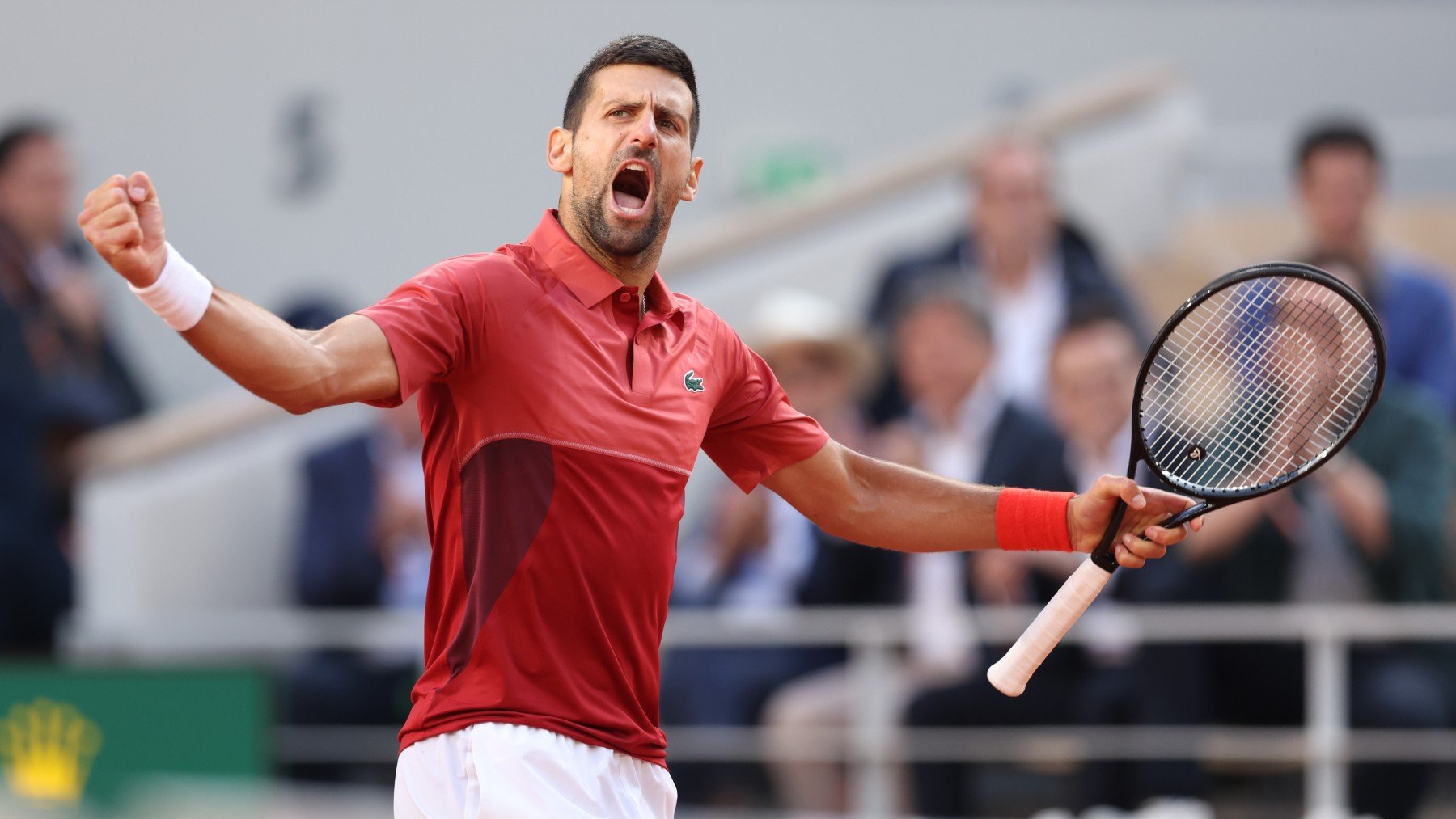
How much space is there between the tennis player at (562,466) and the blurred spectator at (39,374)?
16.5 feet

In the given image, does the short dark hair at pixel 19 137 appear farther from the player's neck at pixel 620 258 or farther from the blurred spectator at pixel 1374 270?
the player's neck at pixel 620 258

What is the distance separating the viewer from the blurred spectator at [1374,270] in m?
7.10

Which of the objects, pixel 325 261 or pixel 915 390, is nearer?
pixel 915 390

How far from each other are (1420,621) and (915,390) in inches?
72.8

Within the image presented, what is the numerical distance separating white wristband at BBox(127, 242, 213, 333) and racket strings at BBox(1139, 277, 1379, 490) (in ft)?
5.66

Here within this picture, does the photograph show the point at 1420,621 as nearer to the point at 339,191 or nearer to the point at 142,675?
the point at 142,675

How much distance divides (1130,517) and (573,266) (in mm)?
1101

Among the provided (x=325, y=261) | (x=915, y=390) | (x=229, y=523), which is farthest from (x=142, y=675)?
(x=325, y=261)

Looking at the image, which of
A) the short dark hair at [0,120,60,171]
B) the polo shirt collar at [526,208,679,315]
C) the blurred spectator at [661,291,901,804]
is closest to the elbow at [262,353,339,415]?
the polo shirt collar at [526,208,679,315]

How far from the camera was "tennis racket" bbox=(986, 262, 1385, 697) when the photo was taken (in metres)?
3.72

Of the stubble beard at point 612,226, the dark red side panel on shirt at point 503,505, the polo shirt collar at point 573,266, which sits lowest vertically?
the dark red side panel on shirt at point 503,505

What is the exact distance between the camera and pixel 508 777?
3.33 m

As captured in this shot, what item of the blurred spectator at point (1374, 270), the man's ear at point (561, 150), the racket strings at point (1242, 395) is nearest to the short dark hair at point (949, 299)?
the blurred spectator at point (1374, 270)

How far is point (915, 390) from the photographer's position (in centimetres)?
730
